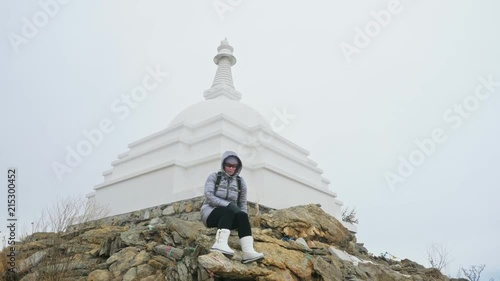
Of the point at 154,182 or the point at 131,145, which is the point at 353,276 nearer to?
the point at 154,182

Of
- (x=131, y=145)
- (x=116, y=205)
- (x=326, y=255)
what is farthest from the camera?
(x=131, y=145)

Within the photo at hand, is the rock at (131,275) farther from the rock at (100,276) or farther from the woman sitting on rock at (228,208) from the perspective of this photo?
the woman sitting on rock at (228,208)

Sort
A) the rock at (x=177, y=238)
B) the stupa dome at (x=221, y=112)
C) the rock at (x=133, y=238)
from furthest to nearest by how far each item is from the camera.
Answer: the stupa dome at (x=221, y=112) < the rock at (x=133, y=238) < the rock at (x=177, y=238)

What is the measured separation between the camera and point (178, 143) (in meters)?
12.1

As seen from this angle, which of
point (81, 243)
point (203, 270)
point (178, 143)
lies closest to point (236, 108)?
point (178, 143)

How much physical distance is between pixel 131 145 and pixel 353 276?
9264 millimetres

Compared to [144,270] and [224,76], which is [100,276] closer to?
[144,270]

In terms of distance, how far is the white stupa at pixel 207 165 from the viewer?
11094mm

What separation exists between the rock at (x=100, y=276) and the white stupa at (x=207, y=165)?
12.4 ft

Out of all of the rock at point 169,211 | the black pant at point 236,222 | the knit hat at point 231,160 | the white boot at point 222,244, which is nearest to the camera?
the white boot at point 222,244

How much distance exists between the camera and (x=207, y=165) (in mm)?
10930

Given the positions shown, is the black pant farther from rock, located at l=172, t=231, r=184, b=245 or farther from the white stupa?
the white stupa

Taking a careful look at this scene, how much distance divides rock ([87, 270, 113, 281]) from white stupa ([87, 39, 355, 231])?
377 centimetres

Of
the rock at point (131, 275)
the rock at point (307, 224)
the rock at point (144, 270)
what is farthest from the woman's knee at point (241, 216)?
the rock at point (307, 224)
